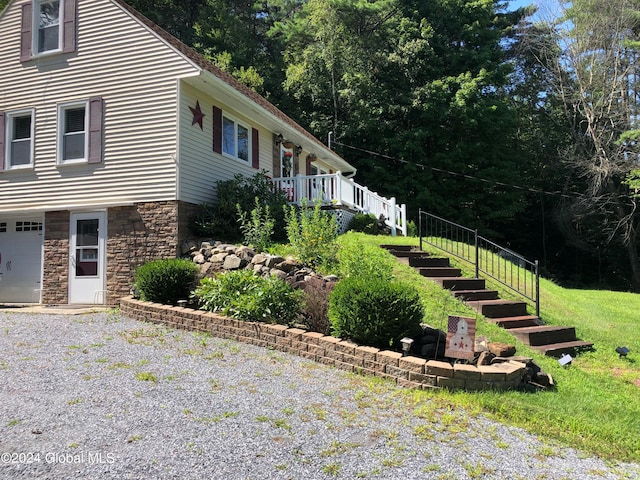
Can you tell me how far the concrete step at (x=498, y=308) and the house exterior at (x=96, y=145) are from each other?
636cm

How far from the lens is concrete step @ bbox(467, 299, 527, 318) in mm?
8047

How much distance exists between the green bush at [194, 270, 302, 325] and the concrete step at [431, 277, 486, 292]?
338cm

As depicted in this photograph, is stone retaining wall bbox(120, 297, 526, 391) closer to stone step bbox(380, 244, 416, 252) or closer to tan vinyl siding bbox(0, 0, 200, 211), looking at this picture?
tan vinyl siding bbox(0, 0, 200, 211)

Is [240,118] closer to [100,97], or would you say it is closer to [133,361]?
[100,97]

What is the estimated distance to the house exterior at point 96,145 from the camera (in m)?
10.6

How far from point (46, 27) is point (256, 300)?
33.7 ft

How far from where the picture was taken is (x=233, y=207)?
36.1 feet

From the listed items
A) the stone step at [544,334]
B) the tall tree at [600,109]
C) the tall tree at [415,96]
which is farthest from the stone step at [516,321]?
the tall tree at [415,96]

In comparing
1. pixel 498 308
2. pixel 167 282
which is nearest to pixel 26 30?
pixel 167 282

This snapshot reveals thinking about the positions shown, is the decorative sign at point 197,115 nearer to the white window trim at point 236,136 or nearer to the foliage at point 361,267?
the white window trim at point 236,136

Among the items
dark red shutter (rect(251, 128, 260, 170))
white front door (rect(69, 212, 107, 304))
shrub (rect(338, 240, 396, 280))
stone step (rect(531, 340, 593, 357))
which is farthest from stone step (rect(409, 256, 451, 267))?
white front door (rect(69, 212, 107, 304))

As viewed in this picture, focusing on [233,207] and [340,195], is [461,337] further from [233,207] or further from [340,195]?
[340,195]

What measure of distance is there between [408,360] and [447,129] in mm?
22749

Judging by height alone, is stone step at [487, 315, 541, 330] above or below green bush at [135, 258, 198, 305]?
below
